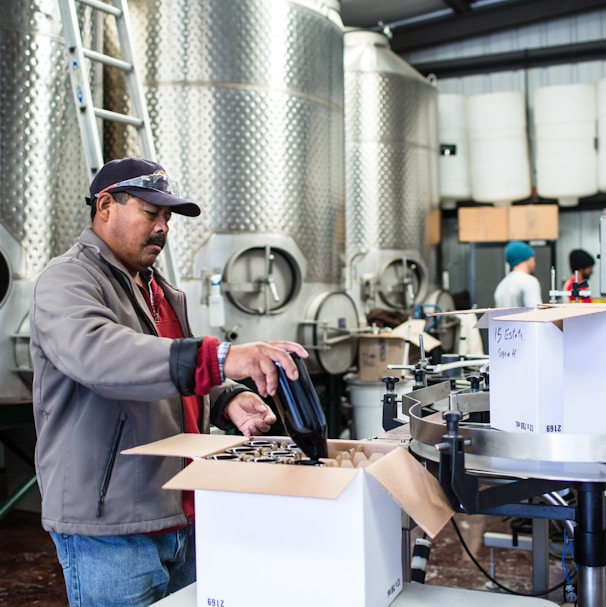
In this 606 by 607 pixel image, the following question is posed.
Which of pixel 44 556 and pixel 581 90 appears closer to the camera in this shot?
pixel 44 556

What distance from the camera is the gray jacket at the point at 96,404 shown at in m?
1.27

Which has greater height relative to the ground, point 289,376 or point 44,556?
point 289,376

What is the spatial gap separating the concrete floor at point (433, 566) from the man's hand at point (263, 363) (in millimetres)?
2085

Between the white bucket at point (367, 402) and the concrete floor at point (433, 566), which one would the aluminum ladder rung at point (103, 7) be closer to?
the concrete floor at point (433, 566)

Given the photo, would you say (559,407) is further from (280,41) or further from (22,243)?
(280,41)

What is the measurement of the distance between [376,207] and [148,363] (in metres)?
4.97

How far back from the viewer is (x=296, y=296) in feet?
13.6

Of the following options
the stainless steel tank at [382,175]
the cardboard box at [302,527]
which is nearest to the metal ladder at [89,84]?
the cardboard box at [302,527]

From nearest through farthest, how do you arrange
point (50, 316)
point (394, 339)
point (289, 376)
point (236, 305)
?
point (289, 376), point (50, 316), point (236, 305), point (394, 339)

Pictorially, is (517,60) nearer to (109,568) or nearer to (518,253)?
(518,253)

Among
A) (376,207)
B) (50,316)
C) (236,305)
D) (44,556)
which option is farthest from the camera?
(376,207)

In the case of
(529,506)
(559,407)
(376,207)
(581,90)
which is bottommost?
(529,506)

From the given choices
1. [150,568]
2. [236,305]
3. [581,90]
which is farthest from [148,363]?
[581,90]

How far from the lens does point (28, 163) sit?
10.6 ft
